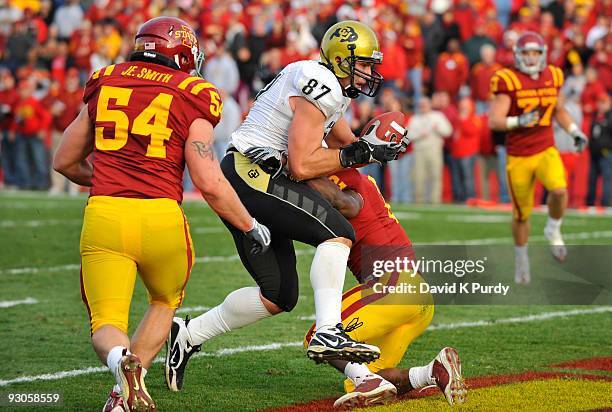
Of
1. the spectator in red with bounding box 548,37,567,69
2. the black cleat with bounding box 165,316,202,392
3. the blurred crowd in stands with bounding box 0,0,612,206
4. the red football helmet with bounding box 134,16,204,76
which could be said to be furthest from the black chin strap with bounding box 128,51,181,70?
the spectator in red with bounding box 548,37,567,69

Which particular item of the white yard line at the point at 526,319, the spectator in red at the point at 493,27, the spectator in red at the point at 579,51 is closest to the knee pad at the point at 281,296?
the white yard line at the point at 526,319

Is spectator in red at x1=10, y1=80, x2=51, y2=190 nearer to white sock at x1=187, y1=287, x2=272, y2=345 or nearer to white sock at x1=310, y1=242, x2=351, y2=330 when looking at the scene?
white sock at x1=187, y1=287, x2=272, y2=345

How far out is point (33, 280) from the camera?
8.70 m

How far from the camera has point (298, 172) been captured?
A: 499 centimetres

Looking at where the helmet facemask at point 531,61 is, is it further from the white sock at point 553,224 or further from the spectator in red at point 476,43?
the spectator in red at point 476,43

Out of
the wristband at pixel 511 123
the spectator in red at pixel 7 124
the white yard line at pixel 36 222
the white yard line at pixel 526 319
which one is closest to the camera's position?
the white yard line at pixel 526 319

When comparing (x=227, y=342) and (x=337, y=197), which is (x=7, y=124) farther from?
(x=337, y=197)

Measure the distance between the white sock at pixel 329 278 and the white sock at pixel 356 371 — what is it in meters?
0.22

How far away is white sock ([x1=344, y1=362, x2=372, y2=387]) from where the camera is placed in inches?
191

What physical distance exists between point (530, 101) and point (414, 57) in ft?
27.9

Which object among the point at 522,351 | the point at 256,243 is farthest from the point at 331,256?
the point at 522,351

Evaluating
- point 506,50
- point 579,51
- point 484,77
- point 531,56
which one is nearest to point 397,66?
point 484,77

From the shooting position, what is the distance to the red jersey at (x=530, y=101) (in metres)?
9.09

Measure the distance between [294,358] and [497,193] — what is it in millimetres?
10763
